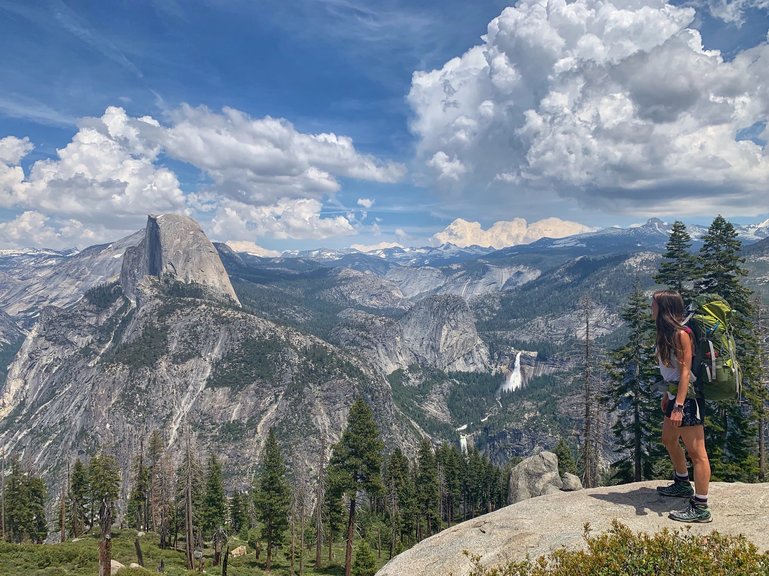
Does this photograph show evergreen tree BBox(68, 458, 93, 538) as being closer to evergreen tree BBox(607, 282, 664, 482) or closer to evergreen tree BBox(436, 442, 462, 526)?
evergreen tree BBox(436, 442, 462, 526)

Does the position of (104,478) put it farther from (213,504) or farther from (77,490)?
(213,504)

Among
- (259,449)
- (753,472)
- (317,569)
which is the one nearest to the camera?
(753,472)

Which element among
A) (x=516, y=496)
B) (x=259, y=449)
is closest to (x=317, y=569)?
(x=516, y=496)

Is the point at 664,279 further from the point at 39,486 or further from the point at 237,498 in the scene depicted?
the point at 39,486

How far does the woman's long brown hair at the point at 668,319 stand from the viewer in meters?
8.76

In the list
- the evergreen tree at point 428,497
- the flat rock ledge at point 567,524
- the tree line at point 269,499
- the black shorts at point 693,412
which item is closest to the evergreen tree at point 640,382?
the tree line at point 269,499

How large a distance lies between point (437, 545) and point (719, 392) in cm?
656

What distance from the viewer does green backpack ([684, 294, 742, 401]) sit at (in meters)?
8.56

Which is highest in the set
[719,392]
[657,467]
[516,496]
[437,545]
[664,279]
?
[664,279]

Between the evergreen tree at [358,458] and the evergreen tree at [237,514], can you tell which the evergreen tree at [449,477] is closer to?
the evergreen tree at [237,514]

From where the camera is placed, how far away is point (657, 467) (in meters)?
33.7

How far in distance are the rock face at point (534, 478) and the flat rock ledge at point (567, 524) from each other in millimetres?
45585

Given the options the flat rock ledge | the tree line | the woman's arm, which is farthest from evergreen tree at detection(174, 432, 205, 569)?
the woman's arm

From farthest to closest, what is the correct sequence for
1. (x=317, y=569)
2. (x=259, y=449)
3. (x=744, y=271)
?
(x=259, y=449), (x=317, y=569), (x=744, y=271)
